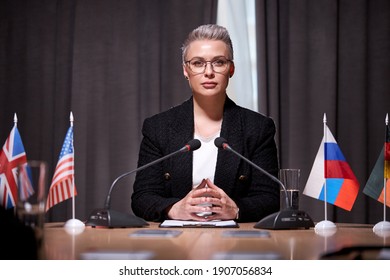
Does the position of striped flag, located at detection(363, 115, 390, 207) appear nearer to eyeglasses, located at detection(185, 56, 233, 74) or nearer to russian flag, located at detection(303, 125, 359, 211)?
russian flag, located at detection(303, 125, 359, 211)

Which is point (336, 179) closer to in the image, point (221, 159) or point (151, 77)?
point (221, 159)

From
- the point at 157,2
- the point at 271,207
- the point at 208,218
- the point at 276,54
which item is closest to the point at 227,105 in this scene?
the point at 271,207

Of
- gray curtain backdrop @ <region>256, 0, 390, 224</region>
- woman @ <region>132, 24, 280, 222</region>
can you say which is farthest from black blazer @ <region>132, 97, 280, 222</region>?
gray curtain backdrop @ <region>256, 0, 390, 224</region>

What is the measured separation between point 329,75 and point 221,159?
1.61m

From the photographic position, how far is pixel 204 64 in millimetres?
2555

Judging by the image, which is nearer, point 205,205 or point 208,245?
point 208,245

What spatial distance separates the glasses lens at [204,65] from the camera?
255cm

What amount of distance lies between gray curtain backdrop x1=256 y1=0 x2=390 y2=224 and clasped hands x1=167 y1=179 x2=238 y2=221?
1816 millimetres

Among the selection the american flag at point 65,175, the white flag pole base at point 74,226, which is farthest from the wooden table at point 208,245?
the american flag at point 65,175

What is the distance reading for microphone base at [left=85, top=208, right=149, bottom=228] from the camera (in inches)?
73.6

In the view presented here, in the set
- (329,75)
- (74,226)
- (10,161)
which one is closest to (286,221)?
(74,226)

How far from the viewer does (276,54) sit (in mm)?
3865

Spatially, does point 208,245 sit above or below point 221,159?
below
